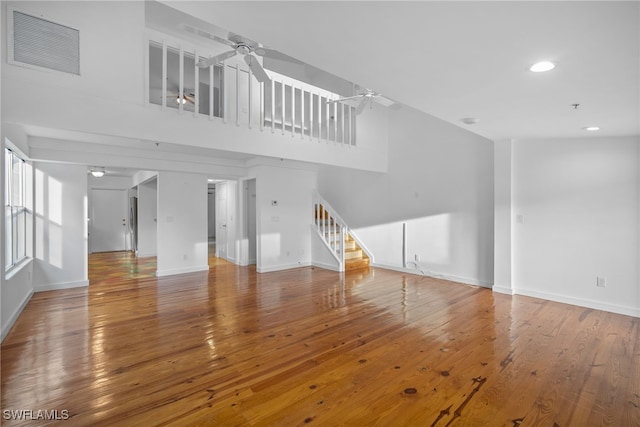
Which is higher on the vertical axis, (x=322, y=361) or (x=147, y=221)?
(x=147, y=221)

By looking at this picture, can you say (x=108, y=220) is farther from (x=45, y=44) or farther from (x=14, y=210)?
(x=45, y=44)

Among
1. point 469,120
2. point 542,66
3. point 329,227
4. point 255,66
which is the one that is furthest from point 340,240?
point 542,66

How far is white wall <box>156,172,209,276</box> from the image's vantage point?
6539 millimetres

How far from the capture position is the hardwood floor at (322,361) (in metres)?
2.14

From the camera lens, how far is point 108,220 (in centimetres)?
1023

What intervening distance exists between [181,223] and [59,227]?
203 centimetres

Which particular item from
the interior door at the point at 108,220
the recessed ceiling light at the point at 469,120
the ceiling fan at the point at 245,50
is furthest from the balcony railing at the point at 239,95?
the interior door at the point at 108,220

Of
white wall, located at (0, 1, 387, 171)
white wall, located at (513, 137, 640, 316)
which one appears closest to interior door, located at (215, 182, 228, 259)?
white wall, located at (0, 1, 387, 171)

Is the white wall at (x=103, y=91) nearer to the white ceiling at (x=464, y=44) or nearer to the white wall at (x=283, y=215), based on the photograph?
the white wall at (x=283, y=215)

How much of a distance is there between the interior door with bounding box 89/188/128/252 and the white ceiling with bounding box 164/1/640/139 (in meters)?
10.5

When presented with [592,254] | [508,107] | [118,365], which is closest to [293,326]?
[118,365]

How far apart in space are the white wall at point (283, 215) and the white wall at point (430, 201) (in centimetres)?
117

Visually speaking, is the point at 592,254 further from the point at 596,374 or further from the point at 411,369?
the point at 411,369

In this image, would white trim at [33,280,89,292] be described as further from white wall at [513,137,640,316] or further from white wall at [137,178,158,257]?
white wall at [513,137,640,316]
